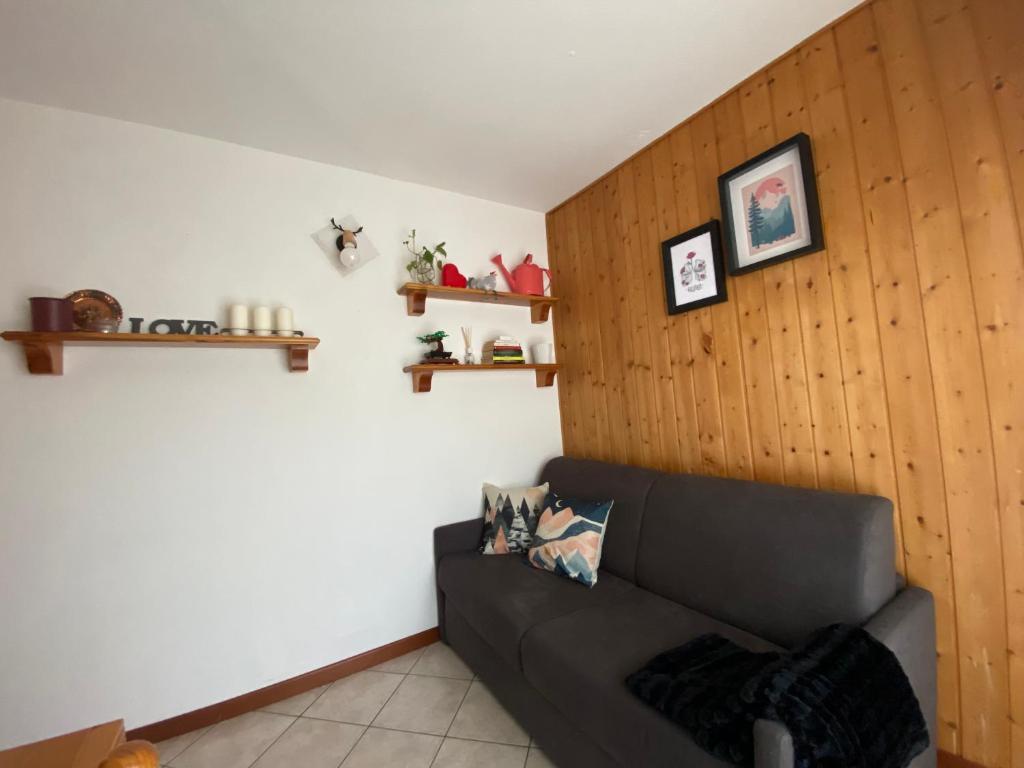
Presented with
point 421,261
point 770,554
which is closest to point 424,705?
point 770,554

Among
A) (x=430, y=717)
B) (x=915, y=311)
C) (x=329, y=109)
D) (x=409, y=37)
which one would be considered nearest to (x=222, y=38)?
(x=329, y=109)

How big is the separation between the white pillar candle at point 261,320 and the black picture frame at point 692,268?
73.5 inches

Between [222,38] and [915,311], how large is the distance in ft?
7.99

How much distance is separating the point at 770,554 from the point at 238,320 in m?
2.25

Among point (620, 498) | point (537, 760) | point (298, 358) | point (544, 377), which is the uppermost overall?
point (298, 358)

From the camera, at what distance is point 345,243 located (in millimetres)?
2166

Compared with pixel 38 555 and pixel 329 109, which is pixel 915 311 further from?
pixel 38 555

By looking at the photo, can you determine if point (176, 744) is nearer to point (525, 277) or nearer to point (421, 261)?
point (421, 261)

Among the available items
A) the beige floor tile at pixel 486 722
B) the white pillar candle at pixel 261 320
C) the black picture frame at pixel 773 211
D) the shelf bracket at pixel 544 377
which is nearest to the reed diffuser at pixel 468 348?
the shelf bracket at pixel 544 377

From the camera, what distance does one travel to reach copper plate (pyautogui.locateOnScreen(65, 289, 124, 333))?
1633 mm

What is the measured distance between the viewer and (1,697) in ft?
5.01

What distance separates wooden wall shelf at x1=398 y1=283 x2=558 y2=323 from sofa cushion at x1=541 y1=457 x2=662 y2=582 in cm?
106

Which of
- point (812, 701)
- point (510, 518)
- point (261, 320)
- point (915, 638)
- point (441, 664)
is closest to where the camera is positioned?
point (812, 701)

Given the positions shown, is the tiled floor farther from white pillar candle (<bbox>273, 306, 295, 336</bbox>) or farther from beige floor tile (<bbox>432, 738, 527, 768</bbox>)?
white pillar candle (<bbox>273, 306, 295, 336</bbox>)
